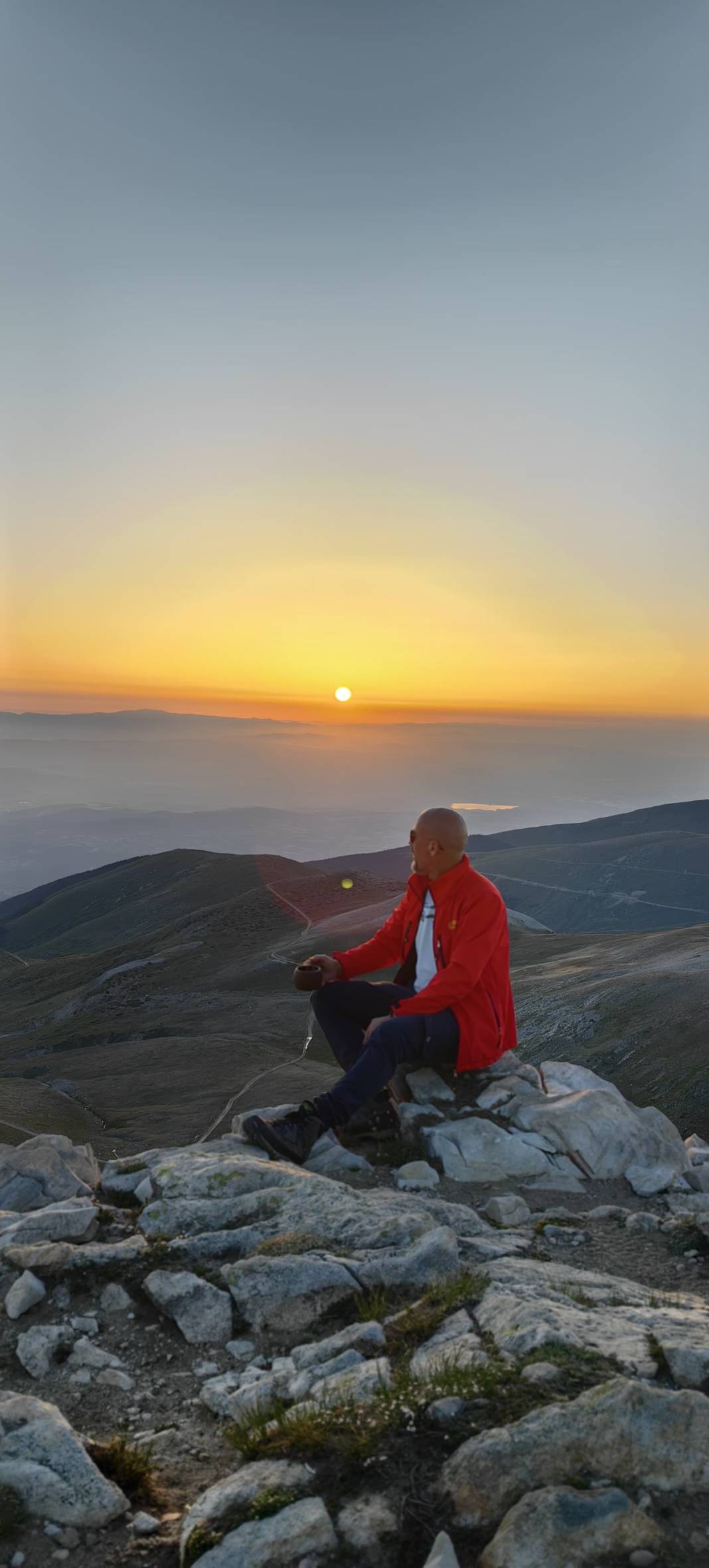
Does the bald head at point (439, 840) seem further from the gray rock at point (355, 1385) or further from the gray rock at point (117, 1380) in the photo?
the gray rock at point (117, 1380)

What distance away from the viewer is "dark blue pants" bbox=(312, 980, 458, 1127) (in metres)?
10.4

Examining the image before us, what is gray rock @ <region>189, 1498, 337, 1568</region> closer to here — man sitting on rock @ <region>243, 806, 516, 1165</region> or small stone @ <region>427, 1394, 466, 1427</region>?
small stone @ <region>427, 1394, 466, 1427</region>

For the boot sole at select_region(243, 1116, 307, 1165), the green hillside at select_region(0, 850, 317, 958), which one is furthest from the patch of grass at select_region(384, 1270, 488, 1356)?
the green hillside at select_region(0, 850, 317, 958)

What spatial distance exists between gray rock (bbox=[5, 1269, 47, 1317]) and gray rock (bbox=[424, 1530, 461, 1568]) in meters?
4.05

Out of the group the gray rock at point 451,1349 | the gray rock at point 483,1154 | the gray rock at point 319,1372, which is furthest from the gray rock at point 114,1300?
the gray rock at point 483,1154

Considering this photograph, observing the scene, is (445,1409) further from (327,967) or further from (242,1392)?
(327,967)

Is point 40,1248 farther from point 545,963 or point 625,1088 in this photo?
point 545,963

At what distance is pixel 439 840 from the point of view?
1125cm

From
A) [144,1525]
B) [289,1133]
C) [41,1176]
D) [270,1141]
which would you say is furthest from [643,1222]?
[41,1176]

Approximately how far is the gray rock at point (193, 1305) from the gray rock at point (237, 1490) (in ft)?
6.32

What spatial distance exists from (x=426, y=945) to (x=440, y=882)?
0.87 metres

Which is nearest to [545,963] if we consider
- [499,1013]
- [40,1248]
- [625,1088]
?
[625,1088]

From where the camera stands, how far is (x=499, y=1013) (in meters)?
11.6

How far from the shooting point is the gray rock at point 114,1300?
7.15m
